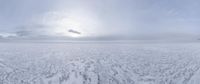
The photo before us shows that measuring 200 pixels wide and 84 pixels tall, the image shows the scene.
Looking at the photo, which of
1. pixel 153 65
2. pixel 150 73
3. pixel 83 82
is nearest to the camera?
pixel 83 82

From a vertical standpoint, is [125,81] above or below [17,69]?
below

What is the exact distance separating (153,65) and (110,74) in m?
4.46

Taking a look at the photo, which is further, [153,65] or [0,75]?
[153,65]

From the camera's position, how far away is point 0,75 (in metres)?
9.20

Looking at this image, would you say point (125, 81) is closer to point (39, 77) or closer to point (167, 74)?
point (167, 74)

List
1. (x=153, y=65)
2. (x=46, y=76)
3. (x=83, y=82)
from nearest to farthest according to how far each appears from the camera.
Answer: (x=83, y=82)
(x=46, y=76)
(x=153, y=65)

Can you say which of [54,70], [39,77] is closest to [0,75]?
[39,77]

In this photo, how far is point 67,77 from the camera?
31.0 feet

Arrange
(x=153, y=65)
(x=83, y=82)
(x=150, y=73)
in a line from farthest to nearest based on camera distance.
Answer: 1. (x=153, y=65)
2. (x=150, y=73)
3. (x=83, y=82)

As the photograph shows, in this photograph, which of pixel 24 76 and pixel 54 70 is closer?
pixel 24 76

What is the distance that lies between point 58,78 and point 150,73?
680cm

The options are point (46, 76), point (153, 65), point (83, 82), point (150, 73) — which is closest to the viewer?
point (83, 82)

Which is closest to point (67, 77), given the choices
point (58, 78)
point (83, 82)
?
point (58, 78)

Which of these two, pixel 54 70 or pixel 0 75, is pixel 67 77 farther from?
pixel 0 75
